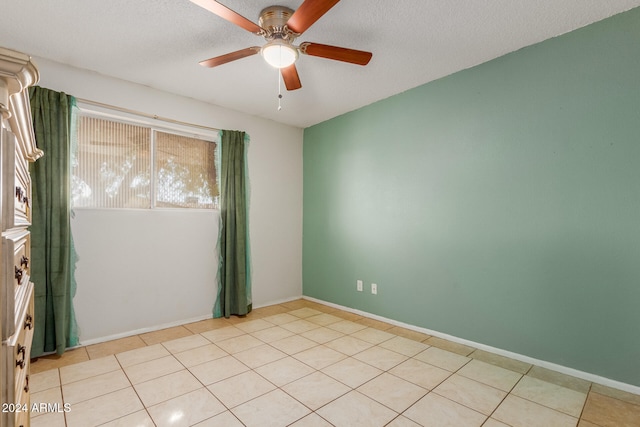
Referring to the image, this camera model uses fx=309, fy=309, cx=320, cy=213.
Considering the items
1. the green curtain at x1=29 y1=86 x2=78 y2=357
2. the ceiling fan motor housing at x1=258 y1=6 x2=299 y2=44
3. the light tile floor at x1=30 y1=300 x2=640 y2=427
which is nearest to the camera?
the light tile floor at x1=30 y1=300 x2=640 y2=427

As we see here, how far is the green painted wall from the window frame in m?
1.72

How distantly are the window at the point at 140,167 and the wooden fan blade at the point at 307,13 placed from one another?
2098 millimetres

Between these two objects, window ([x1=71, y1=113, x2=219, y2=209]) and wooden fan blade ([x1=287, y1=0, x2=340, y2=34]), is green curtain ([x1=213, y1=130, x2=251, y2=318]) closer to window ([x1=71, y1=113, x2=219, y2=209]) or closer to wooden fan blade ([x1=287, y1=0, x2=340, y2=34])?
window ([x1=71, y1=113, x2=219, y2=209])

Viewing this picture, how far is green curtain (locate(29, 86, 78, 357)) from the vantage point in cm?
244

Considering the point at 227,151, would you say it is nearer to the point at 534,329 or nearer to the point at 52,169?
the point at 52,169

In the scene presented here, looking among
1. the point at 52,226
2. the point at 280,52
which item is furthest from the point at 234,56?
the point at 52,226

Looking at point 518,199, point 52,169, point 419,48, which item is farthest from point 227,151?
point 518,199

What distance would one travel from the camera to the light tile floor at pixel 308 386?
5.76ft

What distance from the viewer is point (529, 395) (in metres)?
1.98

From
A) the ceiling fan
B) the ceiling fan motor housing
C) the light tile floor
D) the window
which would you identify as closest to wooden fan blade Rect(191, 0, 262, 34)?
the ceiling fan

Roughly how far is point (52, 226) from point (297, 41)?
2.45 metres

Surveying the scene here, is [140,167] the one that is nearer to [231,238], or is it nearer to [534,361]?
[231,238]

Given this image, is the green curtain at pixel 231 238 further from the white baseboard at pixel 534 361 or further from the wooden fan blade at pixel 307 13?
the wooden fan blade at pixel 307 13

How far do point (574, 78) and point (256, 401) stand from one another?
10.2ft
